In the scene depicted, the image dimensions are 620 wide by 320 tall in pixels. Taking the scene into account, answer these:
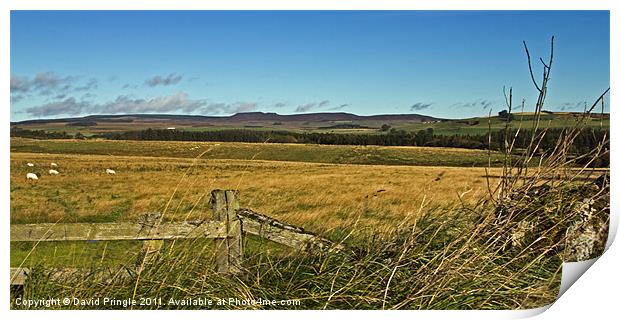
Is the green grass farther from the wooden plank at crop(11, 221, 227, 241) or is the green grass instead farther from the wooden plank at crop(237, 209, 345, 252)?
the wooden plank at crop(11, 221, 227, 241)

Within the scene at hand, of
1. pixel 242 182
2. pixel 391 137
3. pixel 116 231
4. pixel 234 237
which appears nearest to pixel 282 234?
pixel 234 237

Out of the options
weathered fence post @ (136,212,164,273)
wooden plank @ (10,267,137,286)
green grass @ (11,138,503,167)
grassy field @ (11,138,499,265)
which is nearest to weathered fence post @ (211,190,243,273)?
grassy field @ (11,138,499,265)

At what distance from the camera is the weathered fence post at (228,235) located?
6.21 meters

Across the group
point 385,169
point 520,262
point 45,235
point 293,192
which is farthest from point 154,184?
point 520,262

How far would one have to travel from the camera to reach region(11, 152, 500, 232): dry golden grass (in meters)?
6.91

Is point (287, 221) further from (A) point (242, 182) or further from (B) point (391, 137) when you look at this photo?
(B) point (391, 137)

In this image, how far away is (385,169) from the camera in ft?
28.3

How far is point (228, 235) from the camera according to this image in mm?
6234

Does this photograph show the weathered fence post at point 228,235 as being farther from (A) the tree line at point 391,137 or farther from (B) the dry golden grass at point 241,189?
(A) the tree line at point 391,137

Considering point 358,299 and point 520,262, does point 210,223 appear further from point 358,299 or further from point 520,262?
point 520,262

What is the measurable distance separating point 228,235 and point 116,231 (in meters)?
0.89

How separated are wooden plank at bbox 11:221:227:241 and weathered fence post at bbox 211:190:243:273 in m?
0.05

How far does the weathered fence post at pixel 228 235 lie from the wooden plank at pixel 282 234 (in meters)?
0.07

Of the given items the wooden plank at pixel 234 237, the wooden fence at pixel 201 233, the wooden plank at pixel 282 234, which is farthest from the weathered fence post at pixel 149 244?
the wooden plank at pixel 282 234
